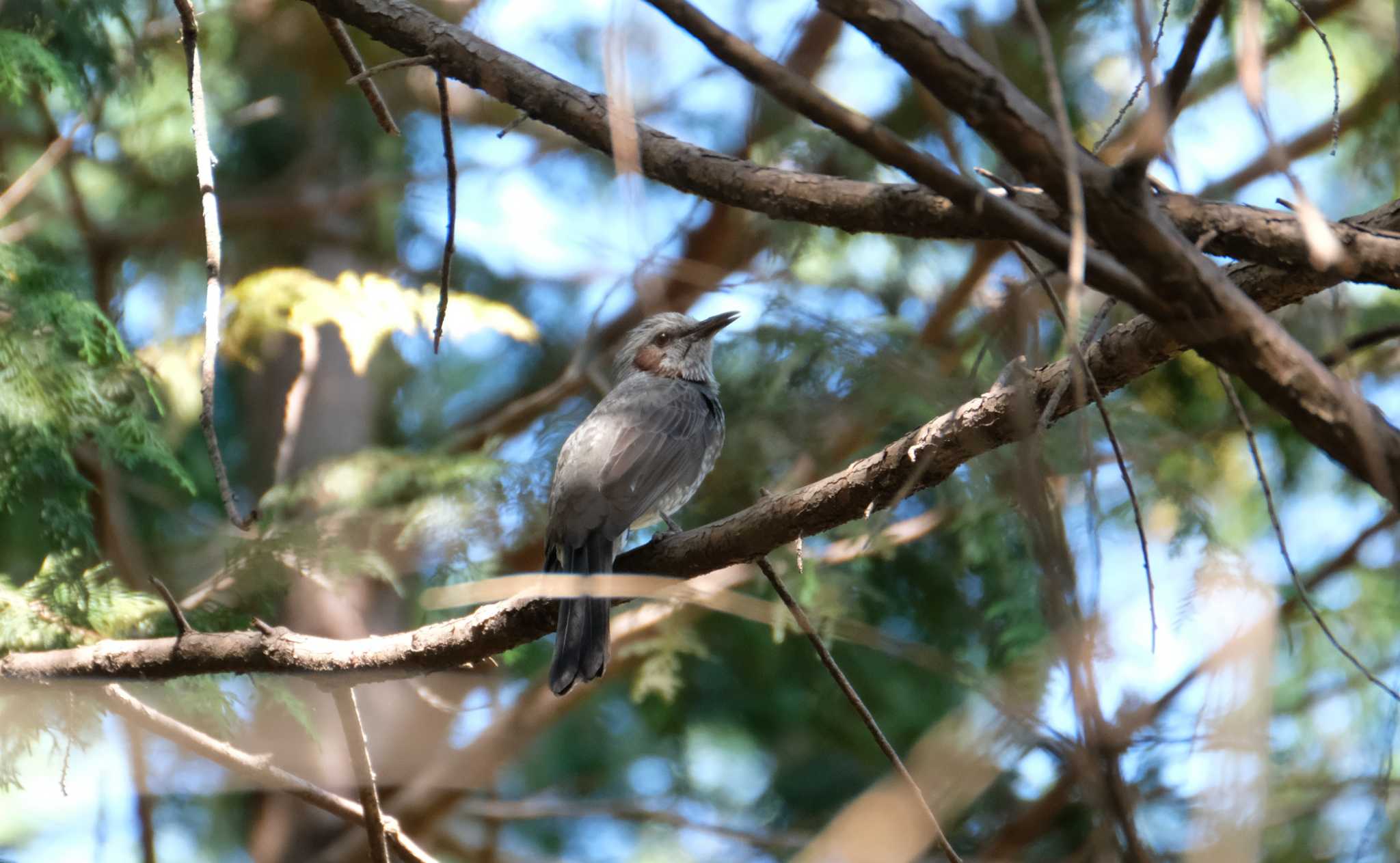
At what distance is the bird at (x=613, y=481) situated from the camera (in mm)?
3510

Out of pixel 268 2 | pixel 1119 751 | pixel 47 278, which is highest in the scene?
pixel 268 2

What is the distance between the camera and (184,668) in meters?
3.46

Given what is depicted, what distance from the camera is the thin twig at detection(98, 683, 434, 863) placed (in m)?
3.39

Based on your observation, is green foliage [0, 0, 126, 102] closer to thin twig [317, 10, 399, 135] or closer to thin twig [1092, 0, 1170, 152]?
thin twig [317, 10, 399, 135]

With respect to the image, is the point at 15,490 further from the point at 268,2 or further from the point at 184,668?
the point at 268,2

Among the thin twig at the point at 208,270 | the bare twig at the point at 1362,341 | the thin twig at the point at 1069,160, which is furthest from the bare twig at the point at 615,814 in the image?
the thin twig at the point at 1069,160

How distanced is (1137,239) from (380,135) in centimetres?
670

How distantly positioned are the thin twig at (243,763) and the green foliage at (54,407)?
71 centimetres

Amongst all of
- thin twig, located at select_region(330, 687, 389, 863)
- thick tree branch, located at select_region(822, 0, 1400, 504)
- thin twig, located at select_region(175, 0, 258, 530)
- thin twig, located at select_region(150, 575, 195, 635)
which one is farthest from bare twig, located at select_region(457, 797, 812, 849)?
thick tree branch, located at select_region(822, 0, 1400, 504)

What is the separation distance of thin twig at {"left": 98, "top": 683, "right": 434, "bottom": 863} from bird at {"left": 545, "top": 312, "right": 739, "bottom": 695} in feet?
2.20

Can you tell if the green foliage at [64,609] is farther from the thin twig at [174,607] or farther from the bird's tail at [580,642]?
the bird's tail at [580,642]

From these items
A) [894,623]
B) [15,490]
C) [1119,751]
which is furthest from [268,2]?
[1119,751]

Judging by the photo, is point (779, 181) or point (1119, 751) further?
point (779, 181)

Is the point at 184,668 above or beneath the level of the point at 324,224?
beneath
